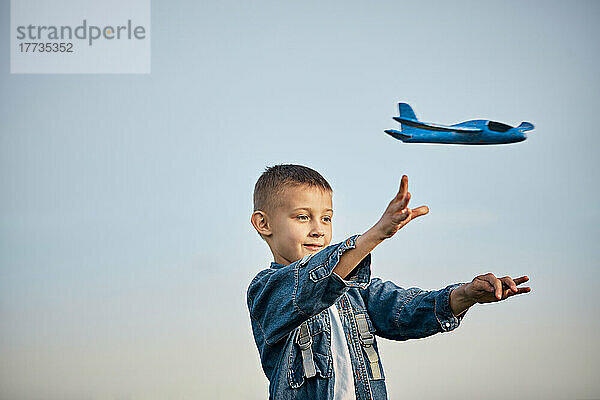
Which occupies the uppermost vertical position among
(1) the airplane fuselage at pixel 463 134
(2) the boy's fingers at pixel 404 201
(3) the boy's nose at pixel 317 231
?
(1) the airplane fuselage at pixel 463 134

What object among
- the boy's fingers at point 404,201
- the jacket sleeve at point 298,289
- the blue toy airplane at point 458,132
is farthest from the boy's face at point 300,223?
the boy's fingers at point 404,201

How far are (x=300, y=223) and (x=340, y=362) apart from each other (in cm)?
52

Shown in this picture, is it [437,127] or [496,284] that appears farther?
[437,127]

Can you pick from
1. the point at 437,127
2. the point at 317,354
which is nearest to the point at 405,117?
the point at 437,127

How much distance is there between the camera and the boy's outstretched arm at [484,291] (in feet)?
7.25

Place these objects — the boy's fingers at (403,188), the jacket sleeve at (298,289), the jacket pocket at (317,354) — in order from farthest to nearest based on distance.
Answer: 1. the jacket pocket at (317,354)
2. the jacket sleeve at (298,289)
3. the boy's fingers at (403,188)

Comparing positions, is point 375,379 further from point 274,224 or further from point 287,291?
point 274,224

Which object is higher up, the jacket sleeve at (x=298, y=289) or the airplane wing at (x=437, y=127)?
the airplane wing at (x=437, y=127)

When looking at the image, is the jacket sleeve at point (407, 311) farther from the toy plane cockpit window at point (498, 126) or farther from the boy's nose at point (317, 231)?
the toy plane cockpit window at point (498, 126)

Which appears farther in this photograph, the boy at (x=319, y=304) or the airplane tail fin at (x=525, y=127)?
the airplane tail fin at (x=525, y=127)

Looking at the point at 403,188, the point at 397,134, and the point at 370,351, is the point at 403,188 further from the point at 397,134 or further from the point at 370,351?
the point at 370,351

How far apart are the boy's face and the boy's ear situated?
0.07ft

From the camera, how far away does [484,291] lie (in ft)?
Result: 7.59

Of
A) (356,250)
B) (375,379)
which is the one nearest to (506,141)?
(356,250)
